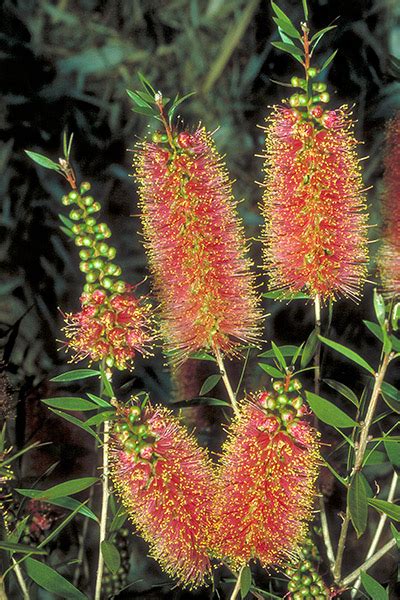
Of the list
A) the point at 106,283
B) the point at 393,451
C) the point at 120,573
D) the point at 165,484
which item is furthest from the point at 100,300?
the point at 120,573

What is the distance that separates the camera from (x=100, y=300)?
479mm

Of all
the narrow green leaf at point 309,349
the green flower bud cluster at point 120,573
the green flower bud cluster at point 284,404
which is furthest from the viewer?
the green flower bud cluster at point 120,573

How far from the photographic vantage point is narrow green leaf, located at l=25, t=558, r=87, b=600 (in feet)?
1.72

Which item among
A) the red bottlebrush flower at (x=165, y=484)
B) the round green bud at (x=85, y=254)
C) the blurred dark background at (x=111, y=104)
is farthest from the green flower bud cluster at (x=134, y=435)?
the blurred dark background at (x=111, y=104)

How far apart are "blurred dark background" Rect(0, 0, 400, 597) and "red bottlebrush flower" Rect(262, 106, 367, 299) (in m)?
0.17

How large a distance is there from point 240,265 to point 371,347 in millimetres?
259

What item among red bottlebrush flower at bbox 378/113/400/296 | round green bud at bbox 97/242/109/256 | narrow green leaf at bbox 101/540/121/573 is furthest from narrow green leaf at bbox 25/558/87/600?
red bottlebrush flower at bbox 378/113/400/296

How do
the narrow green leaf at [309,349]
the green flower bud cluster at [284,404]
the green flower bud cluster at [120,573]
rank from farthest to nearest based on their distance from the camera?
1. the green flower bud cluster at [120,573]
2. the narrow green leaf at [309,349]
3. the green flower bud cluster at [284,404]

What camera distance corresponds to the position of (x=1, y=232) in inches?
27.2

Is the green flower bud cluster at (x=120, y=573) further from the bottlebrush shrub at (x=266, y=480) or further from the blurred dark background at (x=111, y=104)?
the bottlebrush shrub at (x=266, y=480)

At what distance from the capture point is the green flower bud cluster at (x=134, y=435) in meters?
0.46

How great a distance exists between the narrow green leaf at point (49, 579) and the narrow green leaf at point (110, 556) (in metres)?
0.03

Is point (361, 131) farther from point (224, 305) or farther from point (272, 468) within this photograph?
point (272, 468)

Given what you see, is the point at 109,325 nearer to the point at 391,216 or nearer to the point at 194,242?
the point at 194,242
